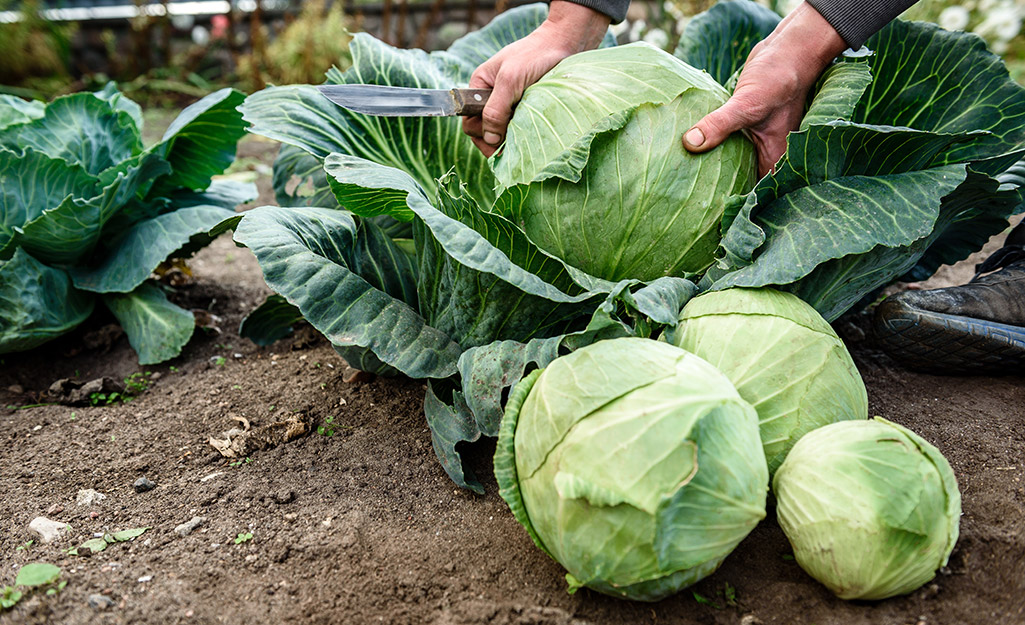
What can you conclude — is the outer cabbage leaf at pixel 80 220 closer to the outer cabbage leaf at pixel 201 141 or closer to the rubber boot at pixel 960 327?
the outer cabbage leaf at pixel 201 141

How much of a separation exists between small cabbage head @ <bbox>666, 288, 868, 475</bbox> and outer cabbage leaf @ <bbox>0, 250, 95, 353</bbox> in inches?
110

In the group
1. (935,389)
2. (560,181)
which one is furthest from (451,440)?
(935,389)

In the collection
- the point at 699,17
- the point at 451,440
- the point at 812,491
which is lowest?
the point at 451,440

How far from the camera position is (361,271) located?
2.77m

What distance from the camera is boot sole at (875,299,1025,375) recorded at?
2.76 meters

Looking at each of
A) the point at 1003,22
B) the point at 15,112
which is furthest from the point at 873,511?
the point at 1003,22

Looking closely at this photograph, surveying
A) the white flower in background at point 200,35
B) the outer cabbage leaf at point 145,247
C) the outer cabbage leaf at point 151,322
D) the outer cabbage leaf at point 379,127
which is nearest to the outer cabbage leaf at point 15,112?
the outer cabbage leaf at point 145,247

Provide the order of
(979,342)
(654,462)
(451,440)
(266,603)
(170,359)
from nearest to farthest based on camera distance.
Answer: (654,462), (266,603), (451,440), (979,342), (170,359)

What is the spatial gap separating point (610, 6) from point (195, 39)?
1020 centimetres

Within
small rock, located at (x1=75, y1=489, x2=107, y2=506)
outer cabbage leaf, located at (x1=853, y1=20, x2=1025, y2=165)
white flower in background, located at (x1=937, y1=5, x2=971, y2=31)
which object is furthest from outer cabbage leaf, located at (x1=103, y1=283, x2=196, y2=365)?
white flower in background, located at (x1=937, y1=5, x2=971, y2=31)

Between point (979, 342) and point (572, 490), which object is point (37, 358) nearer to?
point (572, 490)

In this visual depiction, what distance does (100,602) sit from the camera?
192 centimetres

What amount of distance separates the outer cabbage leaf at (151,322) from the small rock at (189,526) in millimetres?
1216

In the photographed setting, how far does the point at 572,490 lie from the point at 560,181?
1.20 metres
